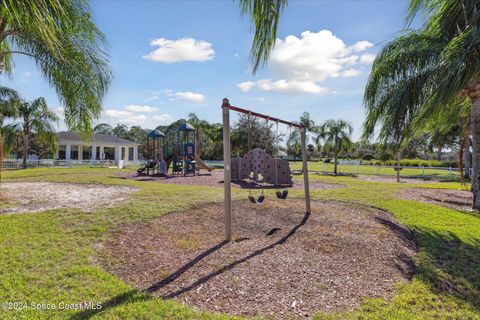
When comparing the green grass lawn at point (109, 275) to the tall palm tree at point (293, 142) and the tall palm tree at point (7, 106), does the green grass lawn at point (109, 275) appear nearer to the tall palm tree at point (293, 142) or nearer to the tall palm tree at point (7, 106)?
the tall palm tree at point (293, 142)

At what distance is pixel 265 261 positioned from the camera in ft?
14.0

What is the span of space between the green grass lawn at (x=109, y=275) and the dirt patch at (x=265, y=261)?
202 mm

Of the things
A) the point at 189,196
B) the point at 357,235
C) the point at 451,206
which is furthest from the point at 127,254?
the point at 451,206

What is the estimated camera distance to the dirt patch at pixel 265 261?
10.8 feet

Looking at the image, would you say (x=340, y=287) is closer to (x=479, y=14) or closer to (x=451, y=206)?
(x=479, y=14)

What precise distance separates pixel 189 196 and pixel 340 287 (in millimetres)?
6269

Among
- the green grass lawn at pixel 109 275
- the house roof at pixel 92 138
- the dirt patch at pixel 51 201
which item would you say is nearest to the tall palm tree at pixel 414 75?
the green grass lawn at pixel 109 275

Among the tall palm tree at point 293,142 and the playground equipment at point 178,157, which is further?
the playground equipment at point 178,157

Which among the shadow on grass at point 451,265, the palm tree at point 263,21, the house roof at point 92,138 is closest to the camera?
the palm tree at point 263,21

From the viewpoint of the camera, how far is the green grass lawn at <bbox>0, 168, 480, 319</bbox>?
2980mm

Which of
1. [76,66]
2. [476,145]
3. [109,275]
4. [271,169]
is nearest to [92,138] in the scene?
[271,169]

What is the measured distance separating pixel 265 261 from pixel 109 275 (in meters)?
2.04

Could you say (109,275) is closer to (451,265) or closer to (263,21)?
(263,21)

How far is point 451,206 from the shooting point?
9281mm
